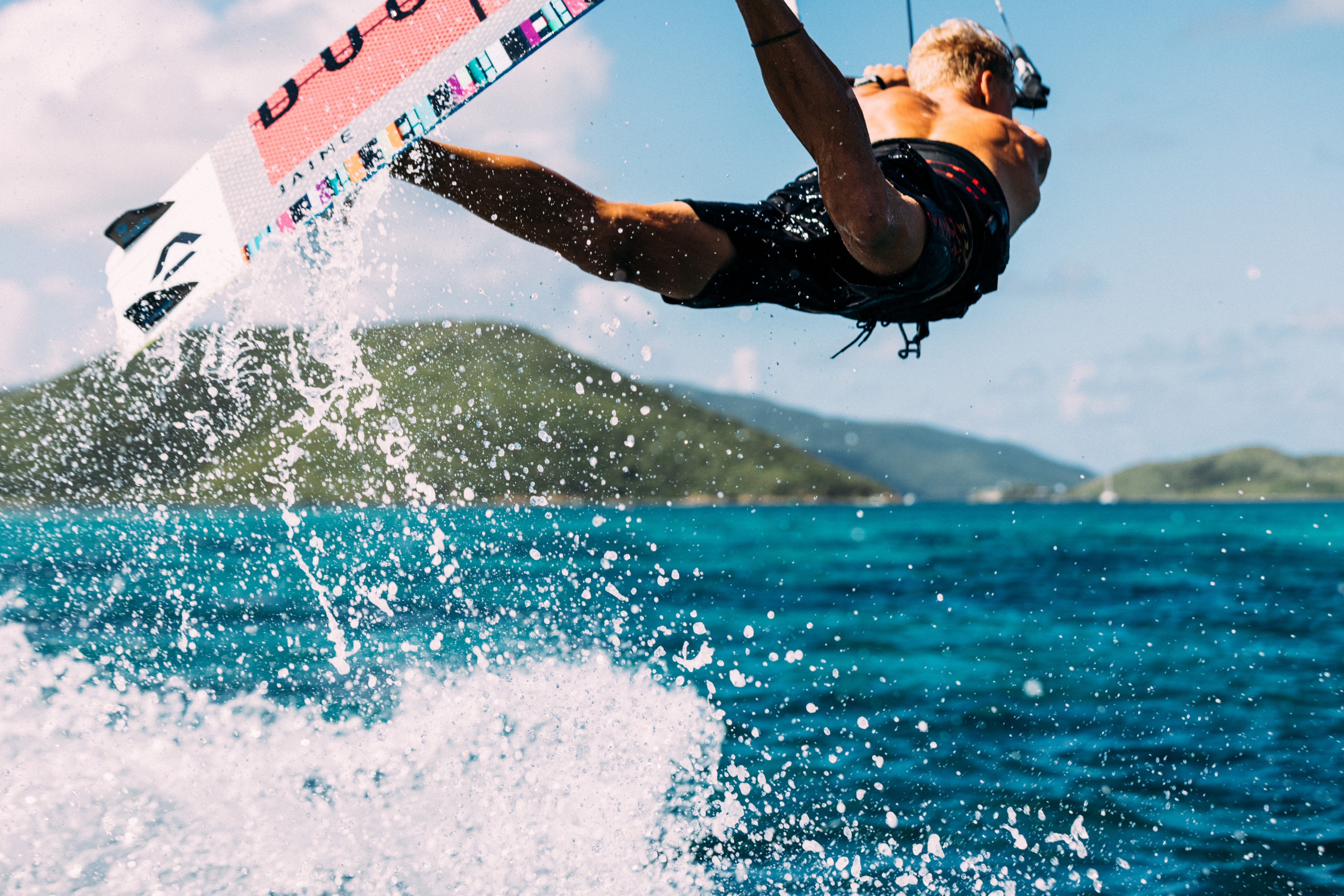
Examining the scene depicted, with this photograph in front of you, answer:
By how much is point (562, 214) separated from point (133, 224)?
2.08m

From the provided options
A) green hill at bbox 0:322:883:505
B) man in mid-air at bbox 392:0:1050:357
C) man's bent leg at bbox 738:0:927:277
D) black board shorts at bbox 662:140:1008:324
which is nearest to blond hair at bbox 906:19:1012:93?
man in mid-air at bbox 392:0:1050:357

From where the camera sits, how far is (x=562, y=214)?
342cm

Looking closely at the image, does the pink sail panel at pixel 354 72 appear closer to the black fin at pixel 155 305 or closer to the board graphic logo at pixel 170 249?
the board graphic logo at pixel 170 249

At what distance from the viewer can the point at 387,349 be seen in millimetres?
6324

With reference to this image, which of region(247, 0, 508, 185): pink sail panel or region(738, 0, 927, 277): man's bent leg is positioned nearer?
region(738, 0, 927, 277): man's bent leg

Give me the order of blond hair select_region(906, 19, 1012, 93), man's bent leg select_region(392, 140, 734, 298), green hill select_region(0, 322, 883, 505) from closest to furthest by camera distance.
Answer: man's bent leg select_region(392, 140, 734, 298) → blond hair select_region(906, 19, 1012, 93) → green hill select_region(0, 322, 883, 505)

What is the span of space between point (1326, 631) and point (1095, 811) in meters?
11.7

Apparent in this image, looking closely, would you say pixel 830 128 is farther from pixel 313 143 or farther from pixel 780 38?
pixel 313 143

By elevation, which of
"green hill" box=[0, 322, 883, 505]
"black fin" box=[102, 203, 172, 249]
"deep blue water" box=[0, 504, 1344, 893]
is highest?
"green hill" box=[0, 322, 883, 505]

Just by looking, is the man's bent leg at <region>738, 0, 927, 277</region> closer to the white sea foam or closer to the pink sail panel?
the pink sail panel

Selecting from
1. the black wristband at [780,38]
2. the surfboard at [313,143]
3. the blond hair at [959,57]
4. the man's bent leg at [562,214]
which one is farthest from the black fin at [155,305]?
the blond hair at [959,57]

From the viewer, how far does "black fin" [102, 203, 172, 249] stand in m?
4.19

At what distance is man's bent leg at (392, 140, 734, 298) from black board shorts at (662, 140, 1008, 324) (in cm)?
20

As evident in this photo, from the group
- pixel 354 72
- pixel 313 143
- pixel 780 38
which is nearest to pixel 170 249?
pixel 313 143
